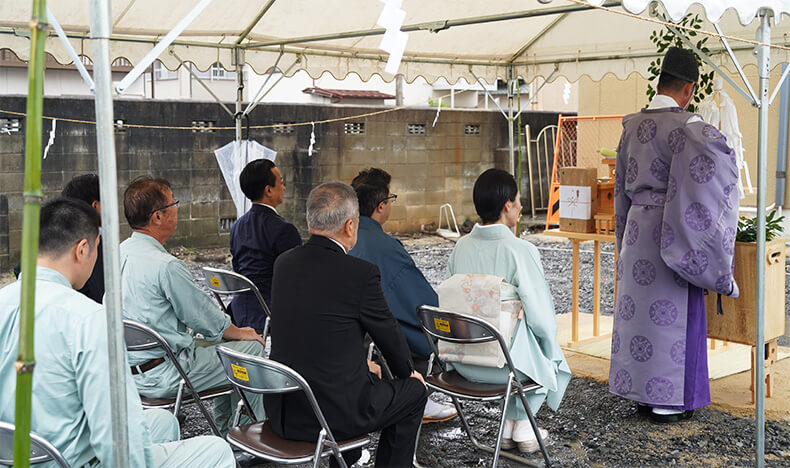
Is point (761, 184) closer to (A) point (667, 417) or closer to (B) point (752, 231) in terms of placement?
(B) point (752, 231)

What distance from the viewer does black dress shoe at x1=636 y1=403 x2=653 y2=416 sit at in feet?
11.8

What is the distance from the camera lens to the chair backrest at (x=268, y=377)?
2105 mm

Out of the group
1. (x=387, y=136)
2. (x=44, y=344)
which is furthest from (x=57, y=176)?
(x=44, y=344)

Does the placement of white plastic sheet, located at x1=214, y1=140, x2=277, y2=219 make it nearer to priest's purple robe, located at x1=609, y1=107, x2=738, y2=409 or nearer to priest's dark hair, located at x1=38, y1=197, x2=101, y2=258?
priest's purple robe, located at x1=609, y1=107, x2=738, y2=409

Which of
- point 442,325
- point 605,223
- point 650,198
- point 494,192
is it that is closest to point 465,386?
point 442,325

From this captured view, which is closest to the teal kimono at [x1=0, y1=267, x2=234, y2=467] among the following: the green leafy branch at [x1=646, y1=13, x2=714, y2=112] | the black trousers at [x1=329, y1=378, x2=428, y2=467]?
the black trousers at [x1=329, y1=378, x2=428, y2=467]

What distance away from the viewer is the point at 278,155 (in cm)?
948

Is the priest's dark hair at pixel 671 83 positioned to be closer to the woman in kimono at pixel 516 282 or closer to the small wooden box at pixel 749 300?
the small wooden box at pixel 749 300

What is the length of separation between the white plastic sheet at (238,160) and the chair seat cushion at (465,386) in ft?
8.10

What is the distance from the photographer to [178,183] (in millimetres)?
8812

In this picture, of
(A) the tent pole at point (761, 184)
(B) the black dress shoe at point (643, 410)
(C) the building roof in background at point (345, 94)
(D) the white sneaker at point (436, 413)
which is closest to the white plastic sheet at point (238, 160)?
(D) the white sneaker at point (436, 413)

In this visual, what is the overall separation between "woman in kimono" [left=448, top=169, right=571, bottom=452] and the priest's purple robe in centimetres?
55

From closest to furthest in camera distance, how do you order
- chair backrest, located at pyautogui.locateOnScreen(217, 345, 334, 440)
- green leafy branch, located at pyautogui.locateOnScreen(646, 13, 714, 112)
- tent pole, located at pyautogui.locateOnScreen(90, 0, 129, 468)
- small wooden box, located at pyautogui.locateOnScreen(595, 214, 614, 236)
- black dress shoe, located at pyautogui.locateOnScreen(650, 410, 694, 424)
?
tent pole, located at pyautogui.locateOnScreen(90, 0, 129, 468) → chair backrest, located at pyautogui.locateOnScreen(217, 345, 334, 440) → black dress shoe, located at pyautogui.locateOnScreen(650, 410, 694, 424) → green leafy branch, located at pyautogui.locateOnScreen(646, 13, 714, 112) → small wooden box, located at pyautogui.locateOnScreen(595, 214, 614, 236)

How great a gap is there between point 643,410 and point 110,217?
295 centimetres
